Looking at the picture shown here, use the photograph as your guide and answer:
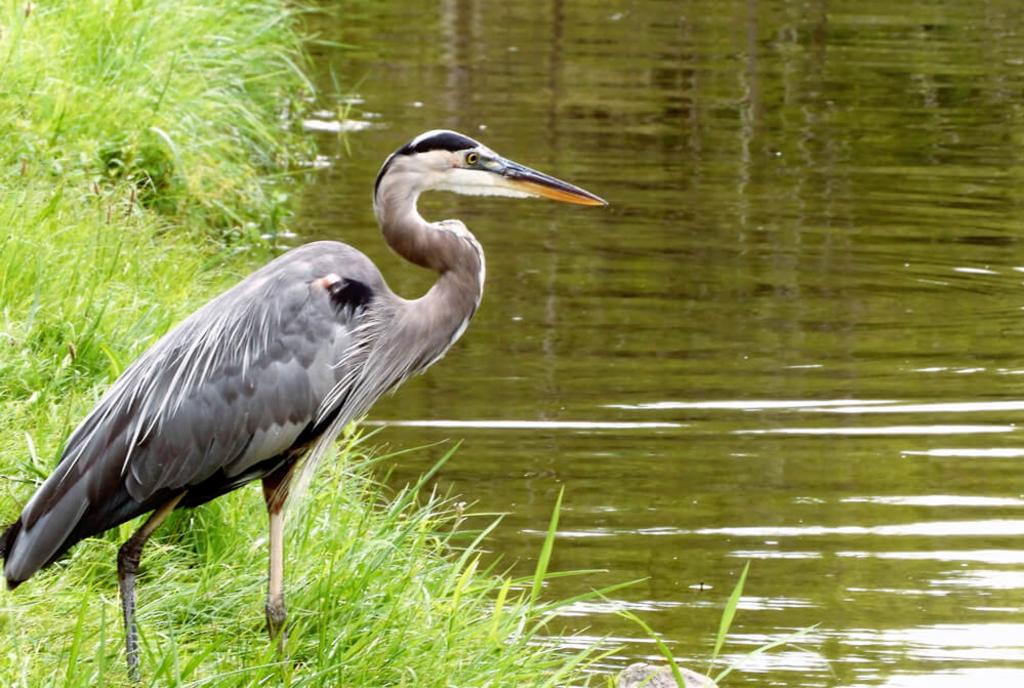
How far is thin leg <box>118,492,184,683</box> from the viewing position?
13.7ft

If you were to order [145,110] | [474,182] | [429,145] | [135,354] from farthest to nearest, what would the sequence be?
[145,110]
[135,354]
[474,182]
[429,145]

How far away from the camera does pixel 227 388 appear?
4555mm

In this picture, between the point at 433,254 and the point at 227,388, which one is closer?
the point at 227,388

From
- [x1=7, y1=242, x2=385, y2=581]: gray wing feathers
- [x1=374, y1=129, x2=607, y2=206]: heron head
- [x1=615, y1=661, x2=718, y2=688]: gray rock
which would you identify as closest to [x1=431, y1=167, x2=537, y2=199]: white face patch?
[x1=374, y1=129, x2=607, y2=206]: heron head

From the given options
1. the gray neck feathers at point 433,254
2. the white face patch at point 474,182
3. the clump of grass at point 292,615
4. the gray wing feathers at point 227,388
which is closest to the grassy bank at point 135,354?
the clump of grass at point 292,615

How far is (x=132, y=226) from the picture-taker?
25.5ft

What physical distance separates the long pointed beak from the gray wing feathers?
52 centimetres

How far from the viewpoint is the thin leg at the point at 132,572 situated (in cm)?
418

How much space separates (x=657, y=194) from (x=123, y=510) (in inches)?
270

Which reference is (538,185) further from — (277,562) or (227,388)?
(277,562)

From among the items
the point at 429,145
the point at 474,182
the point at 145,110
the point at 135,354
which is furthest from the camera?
the point at 145,110

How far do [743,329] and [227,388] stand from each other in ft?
14.3

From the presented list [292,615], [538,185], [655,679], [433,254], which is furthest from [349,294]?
[655,679]

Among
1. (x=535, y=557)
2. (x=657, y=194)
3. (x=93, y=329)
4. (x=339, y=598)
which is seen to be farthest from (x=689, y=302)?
(x=339, y=598)
